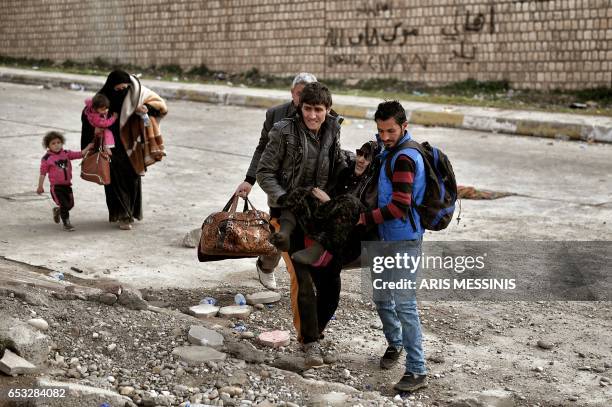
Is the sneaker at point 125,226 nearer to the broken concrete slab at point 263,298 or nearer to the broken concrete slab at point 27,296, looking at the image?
the broken concrete slab at point 263,298

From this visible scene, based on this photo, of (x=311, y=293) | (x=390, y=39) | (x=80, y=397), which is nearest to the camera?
(x=80, y=397)

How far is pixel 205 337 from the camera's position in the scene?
463cm

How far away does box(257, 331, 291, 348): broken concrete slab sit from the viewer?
4.73 meters

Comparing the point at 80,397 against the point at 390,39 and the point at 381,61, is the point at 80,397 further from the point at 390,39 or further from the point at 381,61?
the point at 381,61

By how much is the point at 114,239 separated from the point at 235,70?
39.1 ft

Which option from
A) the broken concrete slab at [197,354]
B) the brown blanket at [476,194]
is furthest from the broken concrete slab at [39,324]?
the brown blanket at [476,194]

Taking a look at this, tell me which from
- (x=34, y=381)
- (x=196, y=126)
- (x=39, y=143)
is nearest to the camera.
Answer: (x=34, y=381)

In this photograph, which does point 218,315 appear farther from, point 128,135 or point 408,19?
point 408,19

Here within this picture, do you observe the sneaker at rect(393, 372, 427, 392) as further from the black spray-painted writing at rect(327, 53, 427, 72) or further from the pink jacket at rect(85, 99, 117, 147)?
the black spray-painted writing at rect(327, 53, 427, 72)

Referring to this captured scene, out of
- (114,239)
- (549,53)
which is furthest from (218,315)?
(549,53)

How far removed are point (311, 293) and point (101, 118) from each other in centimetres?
329

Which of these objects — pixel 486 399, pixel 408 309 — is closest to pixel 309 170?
pixel 408 309

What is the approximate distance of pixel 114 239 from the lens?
690cm

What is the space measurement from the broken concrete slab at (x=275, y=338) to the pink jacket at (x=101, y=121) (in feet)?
9.34
